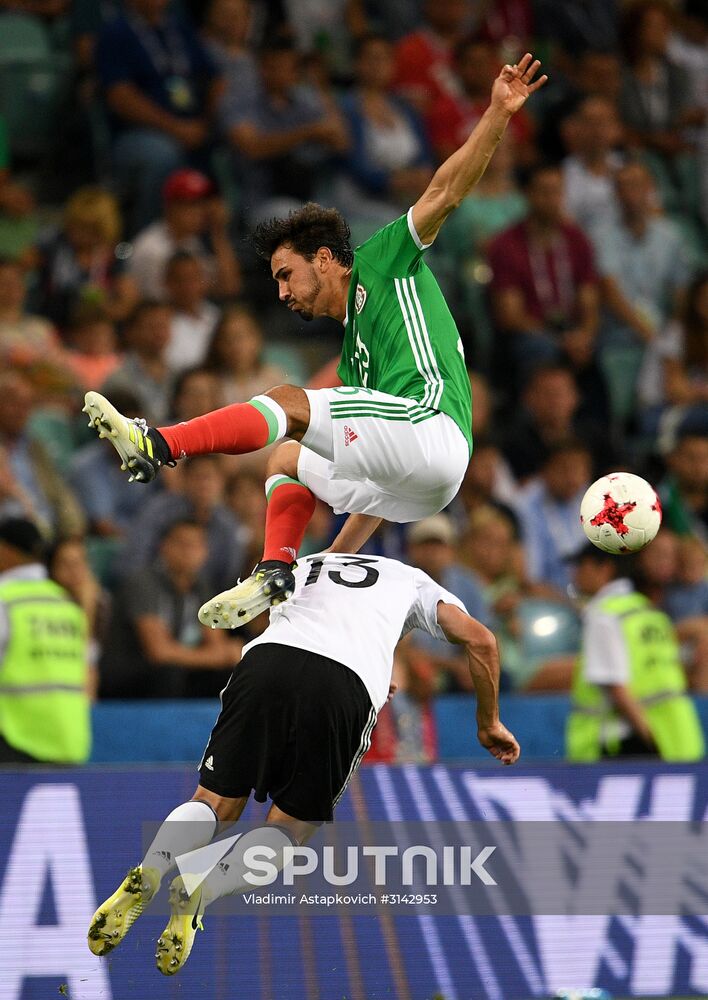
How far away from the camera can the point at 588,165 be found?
12.0m

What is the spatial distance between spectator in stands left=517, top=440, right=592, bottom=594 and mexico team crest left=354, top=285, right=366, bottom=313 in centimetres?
464

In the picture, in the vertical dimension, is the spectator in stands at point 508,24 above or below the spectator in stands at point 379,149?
above

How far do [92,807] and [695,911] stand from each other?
249cm

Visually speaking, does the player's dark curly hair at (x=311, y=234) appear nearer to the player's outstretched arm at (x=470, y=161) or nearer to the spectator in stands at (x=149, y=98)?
the player's outstretched arm at (x=470, y=161)

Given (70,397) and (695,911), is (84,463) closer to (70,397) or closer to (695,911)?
(70,397)

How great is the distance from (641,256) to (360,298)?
6952 mm

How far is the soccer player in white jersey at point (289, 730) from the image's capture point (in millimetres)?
4992

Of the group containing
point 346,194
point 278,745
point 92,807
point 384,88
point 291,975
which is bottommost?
point 291,975

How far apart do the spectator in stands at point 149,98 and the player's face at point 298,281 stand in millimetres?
5432

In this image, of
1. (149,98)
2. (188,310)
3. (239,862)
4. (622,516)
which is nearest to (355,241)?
(188,310)

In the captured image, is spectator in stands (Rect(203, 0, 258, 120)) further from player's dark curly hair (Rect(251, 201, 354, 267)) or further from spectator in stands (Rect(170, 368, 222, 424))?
player's dark curly hair (Rect(251, 201, 354, 267))

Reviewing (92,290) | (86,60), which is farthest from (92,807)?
(86,60)

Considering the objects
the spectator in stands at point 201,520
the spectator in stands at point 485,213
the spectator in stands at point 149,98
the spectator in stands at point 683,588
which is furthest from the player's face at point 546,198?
the spectator in stands at point 201,520

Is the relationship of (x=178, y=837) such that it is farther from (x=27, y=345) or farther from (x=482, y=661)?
(x=27, y=345)
